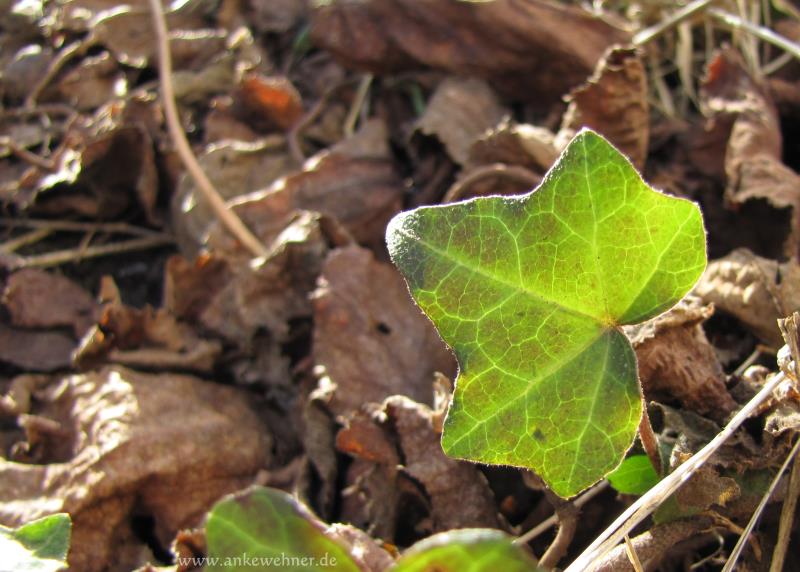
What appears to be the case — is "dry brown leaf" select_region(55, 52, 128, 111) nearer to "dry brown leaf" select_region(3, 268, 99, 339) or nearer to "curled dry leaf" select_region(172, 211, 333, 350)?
"dry brown leaf" select_region(3, 268, 99, 339)

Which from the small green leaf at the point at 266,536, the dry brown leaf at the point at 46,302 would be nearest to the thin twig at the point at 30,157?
the dry brown leaf at the point at 46,302

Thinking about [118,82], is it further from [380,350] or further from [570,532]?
[570,532]

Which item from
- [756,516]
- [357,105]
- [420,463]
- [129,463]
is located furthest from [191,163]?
[756,516]

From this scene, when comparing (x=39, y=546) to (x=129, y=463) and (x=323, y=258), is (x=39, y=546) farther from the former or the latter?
(x=323, y=258)

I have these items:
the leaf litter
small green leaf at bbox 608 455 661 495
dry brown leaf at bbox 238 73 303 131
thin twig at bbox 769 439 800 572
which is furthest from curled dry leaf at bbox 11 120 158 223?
thin twig at bbox 769 439 800 572

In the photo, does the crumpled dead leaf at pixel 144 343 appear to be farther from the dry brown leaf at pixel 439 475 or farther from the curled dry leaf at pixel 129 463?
the dry brown leaf at pixel 439 475
